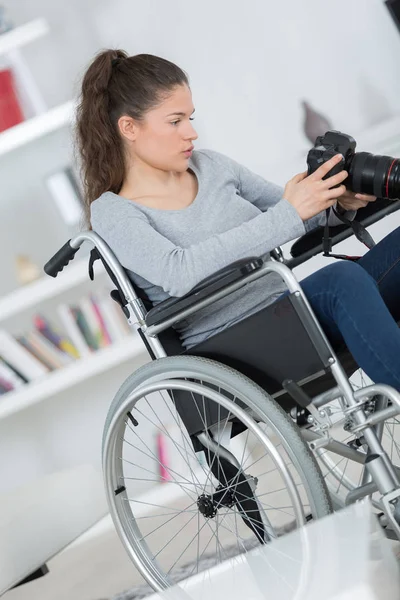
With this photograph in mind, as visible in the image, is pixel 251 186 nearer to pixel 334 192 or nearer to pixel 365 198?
pixel 365 198

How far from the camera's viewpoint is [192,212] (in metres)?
1.66

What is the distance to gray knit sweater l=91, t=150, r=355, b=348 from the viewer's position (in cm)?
147

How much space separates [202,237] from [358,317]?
Result: 1.29ft

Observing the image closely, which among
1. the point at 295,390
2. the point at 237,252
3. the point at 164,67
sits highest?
the point at 164,67

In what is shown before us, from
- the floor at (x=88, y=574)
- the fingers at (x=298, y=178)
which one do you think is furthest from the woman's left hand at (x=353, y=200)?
the floor at (x=88, y=574)

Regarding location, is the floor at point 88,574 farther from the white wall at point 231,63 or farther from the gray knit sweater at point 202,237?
the gray knit sweater at point 202,237

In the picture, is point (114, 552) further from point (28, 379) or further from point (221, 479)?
point (221, 479)

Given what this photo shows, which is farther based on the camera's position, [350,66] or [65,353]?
[350,66]

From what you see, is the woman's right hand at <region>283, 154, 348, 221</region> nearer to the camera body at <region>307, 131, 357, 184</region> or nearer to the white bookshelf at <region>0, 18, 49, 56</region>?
the camera body at <region>307, 131, 357, 184</region>

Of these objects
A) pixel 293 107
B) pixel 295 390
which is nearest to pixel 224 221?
pixel 295 390

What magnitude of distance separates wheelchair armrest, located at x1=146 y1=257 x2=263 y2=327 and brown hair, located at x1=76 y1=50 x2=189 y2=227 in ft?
1.22

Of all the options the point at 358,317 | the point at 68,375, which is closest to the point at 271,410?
the point at 358,317

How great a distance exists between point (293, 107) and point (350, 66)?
245mm

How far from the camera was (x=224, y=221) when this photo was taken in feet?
5.47
